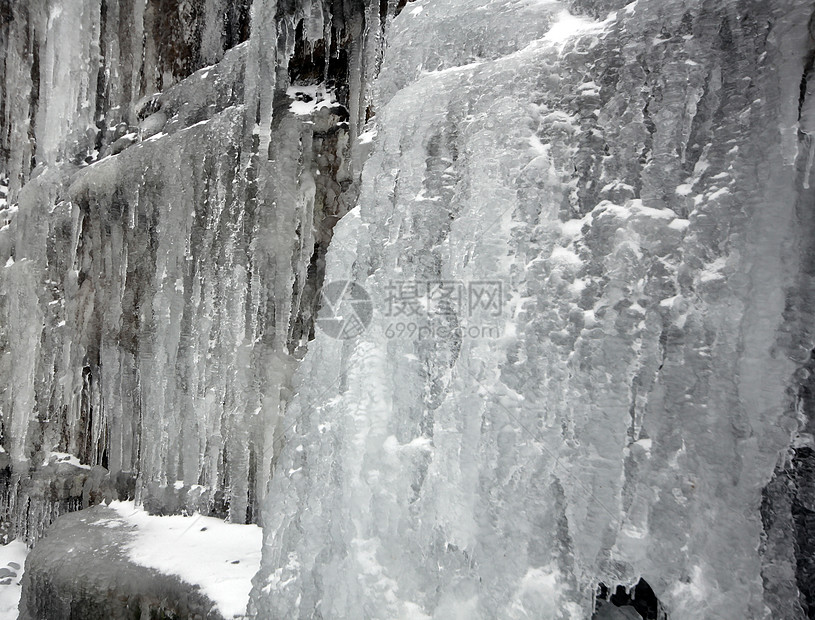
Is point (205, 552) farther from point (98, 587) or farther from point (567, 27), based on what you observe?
point (567, 27)

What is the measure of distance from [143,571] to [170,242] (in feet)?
7.27

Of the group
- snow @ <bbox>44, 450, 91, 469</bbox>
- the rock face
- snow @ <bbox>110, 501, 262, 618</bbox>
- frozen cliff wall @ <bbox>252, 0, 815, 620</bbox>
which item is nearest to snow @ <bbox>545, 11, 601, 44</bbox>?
frozen cliff wall @ <bbox>252, 0, 815, 620</bbox>

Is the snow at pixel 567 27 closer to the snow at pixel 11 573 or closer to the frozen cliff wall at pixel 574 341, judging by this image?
the frozen cliff wall at pixel 574 341

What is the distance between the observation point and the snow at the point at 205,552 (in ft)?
9.18

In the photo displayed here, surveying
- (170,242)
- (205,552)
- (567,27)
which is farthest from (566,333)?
(170,242)

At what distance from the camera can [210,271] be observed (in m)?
3.94

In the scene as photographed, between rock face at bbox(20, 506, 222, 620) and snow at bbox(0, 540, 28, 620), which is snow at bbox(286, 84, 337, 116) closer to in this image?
rock face at bbox(20, 506, 222, 620)

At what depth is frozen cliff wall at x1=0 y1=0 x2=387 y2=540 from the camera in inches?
148

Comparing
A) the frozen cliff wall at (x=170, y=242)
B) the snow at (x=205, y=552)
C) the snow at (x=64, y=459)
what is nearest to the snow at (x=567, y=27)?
the frozen cliff wall at (x=170, y=242)

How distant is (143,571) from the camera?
298 cm

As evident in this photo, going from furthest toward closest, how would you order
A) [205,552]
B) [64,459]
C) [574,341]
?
[64,459] → [205,552] → [574,341]

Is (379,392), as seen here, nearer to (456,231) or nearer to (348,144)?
(456,231)

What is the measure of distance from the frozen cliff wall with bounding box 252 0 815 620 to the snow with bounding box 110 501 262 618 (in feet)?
2.50

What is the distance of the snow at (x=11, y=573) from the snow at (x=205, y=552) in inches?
51.3
